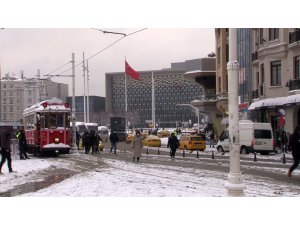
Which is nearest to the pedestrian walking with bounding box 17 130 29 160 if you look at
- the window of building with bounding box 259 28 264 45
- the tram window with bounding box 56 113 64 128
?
the tram window with bounding box 56 113 64 128

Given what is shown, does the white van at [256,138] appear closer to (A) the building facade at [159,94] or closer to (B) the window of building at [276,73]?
(B) the window of building at [276,73]

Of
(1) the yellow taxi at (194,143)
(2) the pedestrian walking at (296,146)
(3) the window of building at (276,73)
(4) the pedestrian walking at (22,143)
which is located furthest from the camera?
(1) the yellow taxi at (194,143)

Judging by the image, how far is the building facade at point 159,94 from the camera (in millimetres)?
60688

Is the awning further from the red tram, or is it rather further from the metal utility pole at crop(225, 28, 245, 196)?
the metal utility pole at crop(225, 28, 245, 196)

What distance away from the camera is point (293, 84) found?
112 feet

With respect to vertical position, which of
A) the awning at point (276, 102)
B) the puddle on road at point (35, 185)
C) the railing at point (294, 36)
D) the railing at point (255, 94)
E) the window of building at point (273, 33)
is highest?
the window of building at point (273, 33)

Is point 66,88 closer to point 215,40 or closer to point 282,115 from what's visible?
point 215,40

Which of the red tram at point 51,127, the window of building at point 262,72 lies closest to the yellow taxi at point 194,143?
the window of building at point 262,72

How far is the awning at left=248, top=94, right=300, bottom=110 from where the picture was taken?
32.9 metres

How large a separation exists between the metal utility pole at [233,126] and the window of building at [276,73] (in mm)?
27363

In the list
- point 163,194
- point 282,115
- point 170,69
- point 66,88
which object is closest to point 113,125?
point 170,69
